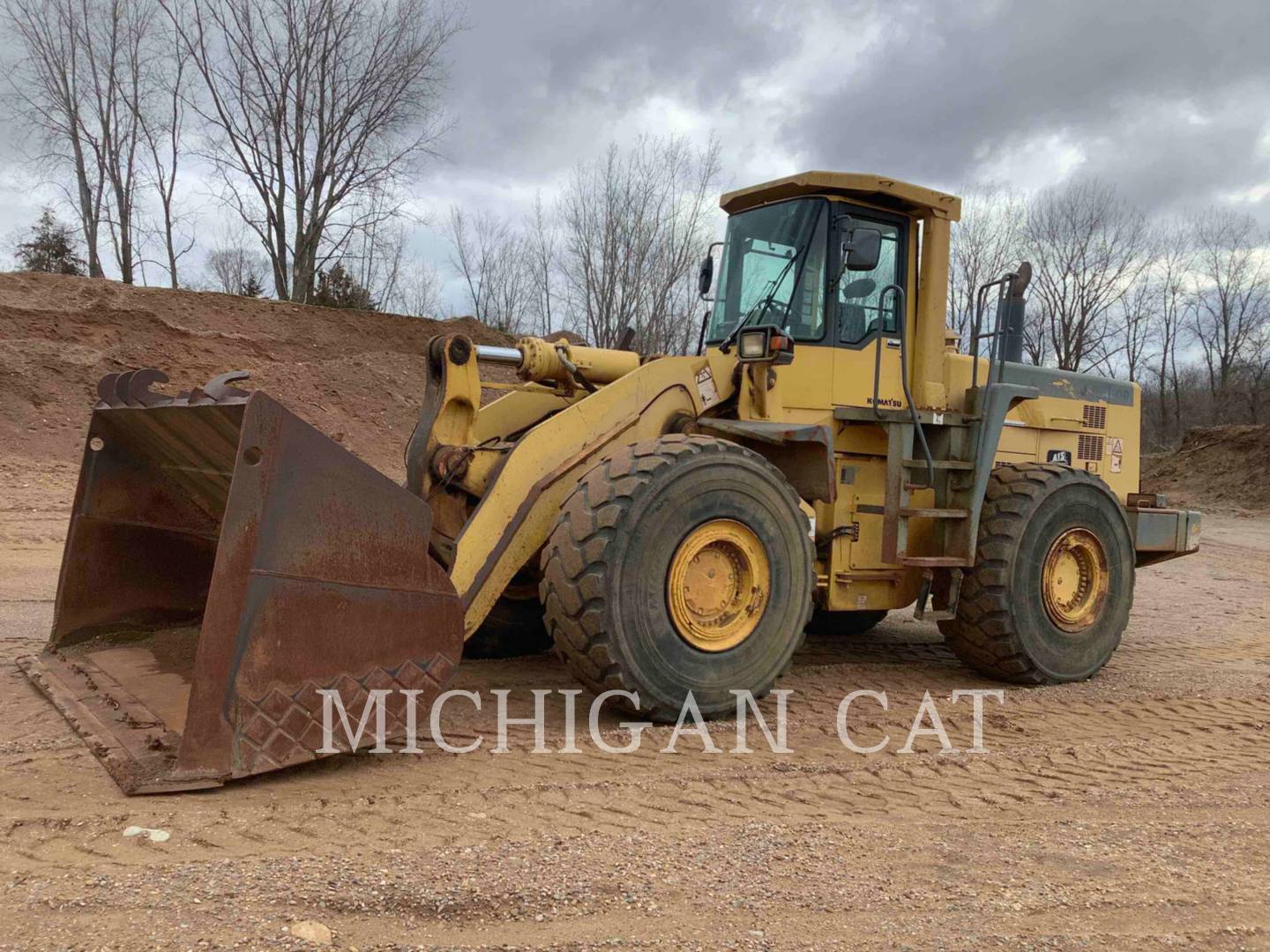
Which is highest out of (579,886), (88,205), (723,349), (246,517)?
(88,205)

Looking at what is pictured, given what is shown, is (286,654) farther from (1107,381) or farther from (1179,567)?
(1179,567)

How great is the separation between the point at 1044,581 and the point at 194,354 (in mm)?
14173

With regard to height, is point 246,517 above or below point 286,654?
above

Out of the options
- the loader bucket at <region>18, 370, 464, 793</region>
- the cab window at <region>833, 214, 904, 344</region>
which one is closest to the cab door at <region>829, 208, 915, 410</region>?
the cab window at <region>833, 214, 904, 344</region>

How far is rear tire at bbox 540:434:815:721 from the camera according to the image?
13.4ft

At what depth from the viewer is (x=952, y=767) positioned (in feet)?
13.9

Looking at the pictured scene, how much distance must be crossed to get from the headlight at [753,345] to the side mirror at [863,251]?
0.58 meters

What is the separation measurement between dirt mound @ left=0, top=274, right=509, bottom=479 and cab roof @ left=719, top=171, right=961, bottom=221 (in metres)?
10.9

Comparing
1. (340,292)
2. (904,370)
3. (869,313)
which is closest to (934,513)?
(904,370)

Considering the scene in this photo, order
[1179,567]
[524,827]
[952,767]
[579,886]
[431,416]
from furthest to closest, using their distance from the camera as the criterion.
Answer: [1179,567] → [431,416] → [952,767] → [524,827] → [579,886]

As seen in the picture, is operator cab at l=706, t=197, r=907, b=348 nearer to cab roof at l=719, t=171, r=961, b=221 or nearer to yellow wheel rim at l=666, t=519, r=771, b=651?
cab roof at l=719, t=171, r=961, b=221

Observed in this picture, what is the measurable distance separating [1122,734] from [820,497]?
183 centimetres

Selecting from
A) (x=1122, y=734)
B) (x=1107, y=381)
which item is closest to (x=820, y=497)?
(x=1122, y=734)

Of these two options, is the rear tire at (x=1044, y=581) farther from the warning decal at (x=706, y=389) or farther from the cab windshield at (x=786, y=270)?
the warning decal at (x=706, y=389)
